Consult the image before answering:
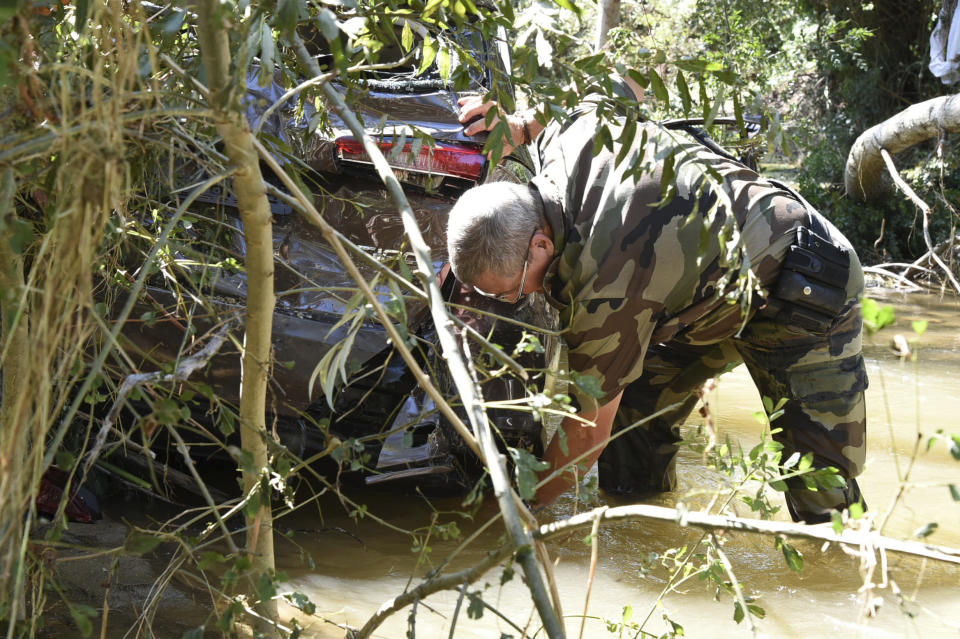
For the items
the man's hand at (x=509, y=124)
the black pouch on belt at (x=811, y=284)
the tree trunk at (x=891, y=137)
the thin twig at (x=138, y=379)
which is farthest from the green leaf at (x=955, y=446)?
the tree trunk at (x=891, y=137)

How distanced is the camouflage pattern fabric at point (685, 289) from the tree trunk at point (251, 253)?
0.85 metres

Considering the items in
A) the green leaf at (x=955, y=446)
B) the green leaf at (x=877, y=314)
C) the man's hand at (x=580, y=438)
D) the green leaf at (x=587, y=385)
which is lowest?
the man's hand at (x=580, y=438)

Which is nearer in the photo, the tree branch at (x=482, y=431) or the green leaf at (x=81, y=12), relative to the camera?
the tree branch at (x=482, y=431)

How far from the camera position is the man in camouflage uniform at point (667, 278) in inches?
99.7

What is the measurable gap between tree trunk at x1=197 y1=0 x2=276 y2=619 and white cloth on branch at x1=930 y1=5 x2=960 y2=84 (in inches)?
333

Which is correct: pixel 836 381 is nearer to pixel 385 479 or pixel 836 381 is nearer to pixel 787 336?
pixel 787 336

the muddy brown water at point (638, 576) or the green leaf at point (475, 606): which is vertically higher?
the green leaf at point (475, 606)

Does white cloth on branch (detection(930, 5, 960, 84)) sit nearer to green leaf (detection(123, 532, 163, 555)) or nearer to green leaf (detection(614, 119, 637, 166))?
green leaf (detection(614, 119, 637, 166))

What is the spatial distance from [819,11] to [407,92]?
8.38 metres

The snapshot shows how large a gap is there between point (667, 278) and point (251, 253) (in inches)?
54.9

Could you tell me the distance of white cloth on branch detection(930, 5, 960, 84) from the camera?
838 centimetres

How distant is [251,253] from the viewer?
1.64 meters

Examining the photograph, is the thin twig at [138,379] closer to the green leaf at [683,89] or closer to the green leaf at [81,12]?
the green leaf at [81,12]

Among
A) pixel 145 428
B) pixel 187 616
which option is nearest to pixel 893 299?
pixel 187 616
